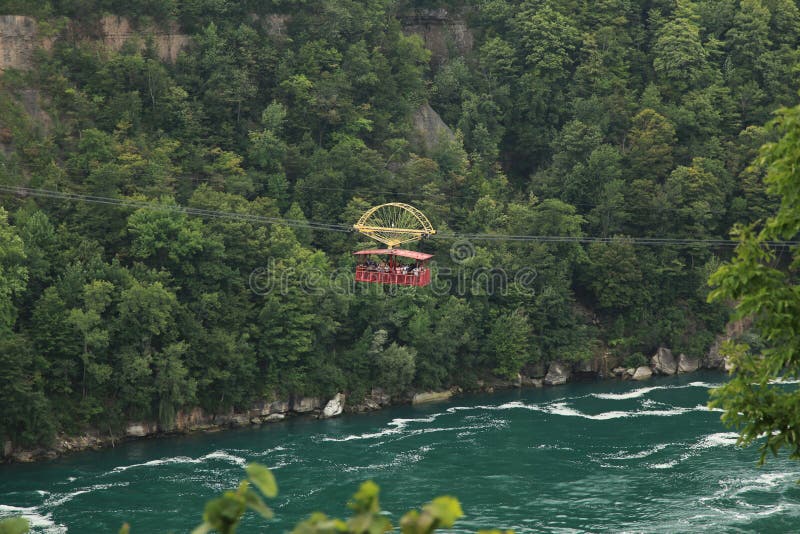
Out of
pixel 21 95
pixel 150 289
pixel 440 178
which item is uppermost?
pixel 21 95

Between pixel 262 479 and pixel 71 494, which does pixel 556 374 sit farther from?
pixel 262 479

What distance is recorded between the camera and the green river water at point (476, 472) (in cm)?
3662

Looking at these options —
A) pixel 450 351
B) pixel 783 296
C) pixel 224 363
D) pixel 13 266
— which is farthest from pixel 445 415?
pixel 783 296

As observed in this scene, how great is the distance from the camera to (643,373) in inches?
2217

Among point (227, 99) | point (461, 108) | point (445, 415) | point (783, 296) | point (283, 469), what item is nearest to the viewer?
point (783, 296)

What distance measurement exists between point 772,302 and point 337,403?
37.8 meters

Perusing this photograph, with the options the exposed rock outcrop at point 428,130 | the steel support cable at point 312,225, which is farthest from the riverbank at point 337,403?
the exposed rock outcrop at point 428,130

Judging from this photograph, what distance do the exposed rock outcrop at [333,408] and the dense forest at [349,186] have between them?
63cm

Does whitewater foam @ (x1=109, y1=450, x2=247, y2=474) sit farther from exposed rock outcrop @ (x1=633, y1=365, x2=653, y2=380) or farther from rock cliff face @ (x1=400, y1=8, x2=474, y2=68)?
rock cliff face @ (x1=400, y1=8, x2=474, y2=68)

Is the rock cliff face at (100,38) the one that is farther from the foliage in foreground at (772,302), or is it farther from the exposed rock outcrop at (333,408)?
the foliage in foreground at (772,302)

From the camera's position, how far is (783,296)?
12859 millimetres

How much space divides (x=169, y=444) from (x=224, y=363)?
4036mm

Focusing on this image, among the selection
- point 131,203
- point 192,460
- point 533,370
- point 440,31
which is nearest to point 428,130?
point 440,31

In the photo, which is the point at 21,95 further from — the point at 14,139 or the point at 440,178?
the point at 440,178
